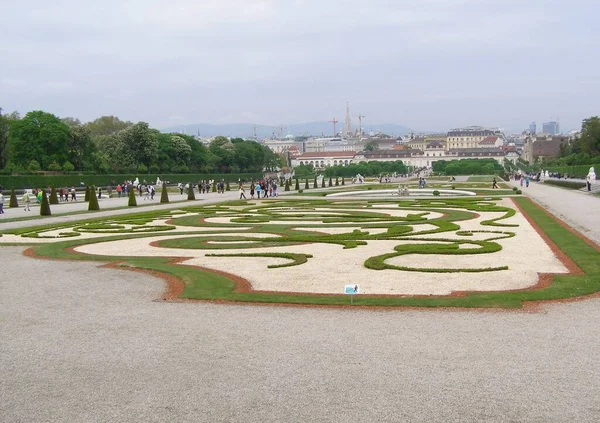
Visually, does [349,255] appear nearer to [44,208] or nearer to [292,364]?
[292,364]

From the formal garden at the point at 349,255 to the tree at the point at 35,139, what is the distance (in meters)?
41.0

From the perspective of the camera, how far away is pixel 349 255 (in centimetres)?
1273

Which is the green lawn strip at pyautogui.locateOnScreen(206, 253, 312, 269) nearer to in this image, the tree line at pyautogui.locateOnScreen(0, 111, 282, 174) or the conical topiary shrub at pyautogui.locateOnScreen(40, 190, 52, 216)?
the conical topiary shrub at pyautogui.locateOnScreen(40, 190, 52, 216)

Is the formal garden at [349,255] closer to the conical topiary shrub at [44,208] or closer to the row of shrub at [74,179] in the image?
the conical topiary shrub at [44,208]

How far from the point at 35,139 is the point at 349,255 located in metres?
52.9

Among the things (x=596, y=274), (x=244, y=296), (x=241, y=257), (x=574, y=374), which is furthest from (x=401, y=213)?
(x=574, y=374)

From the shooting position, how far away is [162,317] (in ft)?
25.7

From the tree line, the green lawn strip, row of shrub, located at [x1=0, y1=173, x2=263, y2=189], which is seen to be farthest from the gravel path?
the tree line

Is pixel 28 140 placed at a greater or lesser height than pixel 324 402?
greater

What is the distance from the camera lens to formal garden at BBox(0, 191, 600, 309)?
9.02m

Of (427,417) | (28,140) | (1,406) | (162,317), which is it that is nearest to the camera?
(427,417)

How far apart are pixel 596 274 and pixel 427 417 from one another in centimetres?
643

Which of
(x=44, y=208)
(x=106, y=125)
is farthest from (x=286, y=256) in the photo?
(x=106, y=125)

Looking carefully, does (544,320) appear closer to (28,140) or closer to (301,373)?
(301,373)
